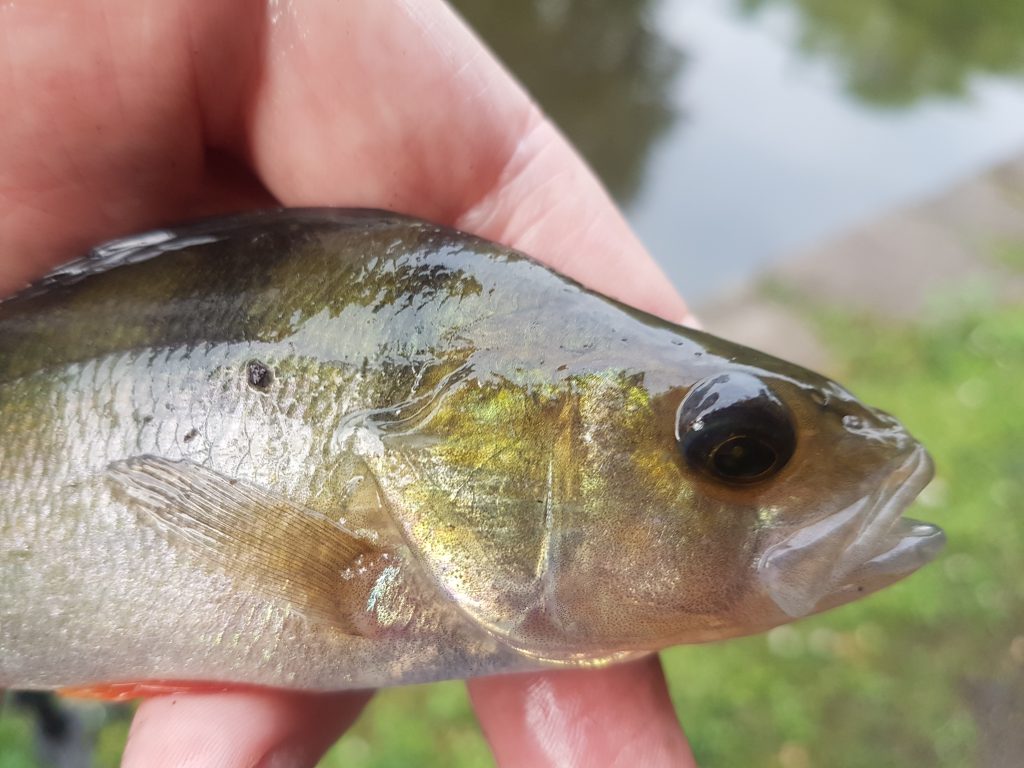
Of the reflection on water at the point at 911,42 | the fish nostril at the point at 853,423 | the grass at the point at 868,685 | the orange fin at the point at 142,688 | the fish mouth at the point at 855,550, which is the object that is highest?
the orange fin at the point at 142,688

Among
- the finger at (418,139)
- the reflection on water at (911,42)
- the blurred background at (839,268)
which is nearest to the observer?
the finger at (418,139)

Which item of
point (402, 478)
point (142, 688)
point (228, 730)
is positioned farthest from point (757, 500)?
point (142, 688)

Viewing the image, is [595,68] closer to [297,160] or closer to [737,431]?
[297,160]

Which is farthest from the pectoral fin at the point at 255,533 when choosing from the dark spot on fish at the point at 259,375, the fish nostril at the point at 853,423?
the fish nostril at the point at 853,423

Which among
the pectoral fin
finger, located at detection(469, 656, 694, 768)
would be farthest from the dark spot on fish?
finger, located at detection(469, 656, 694, 768)

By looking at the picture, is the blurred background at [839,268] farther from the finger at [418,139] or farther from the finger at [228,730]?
the finger at [418,139]

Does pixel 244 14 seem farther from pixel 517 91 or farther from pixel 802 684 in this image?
pixel 802 684

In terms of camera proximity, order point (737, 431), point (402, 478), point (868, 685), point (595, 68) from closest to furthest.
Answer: point (737, 431) → point (402, 478) → point (868, 685) → point (595, 68)
